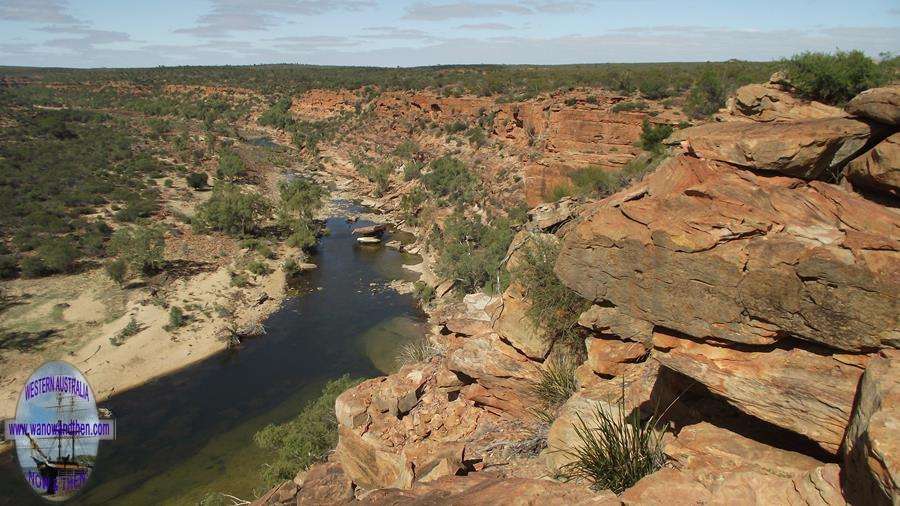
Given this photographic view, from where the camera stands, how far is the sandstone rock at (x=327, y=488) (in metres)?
10.9

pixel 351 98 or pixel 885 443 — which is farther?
pixel 351 98

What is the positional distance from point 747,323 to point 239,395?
23.0 m

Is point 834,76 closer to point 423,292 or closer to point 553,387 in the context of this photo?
point 553,387

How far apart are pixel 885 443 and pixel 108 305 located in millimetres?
34790

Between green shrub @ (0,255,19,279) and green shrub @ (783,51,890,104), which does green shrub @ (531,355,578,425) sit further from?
green shrub @ (0,255,19,279)

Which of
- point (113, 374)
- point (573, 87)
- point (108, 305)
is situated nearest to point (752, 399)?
point (113, 374)

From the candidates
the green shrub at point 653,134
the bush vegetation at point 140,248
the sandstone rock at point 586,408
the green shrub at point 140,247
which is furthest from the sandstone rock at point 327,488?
the green shrub at point 140,247

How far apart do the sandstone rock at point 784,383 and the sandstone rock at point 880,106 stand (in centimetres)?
294

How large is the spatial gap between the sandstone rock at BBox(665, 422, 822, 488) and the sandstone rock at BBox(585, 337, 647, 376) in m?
1.83

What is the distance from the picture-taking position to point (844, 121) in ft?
20.5

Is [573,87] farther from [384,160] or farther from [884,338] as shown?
[884,338]

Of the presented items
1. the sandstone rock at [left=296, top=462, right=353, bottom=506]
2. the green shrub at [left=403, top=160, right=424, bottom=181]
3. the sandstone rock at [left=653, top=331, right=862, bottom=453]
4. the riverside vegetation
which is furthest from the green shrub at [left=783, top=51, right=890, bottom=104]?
the green shrub at [left=403, top=160, right=424, bottom=181]

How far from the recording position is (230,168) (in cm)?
5584

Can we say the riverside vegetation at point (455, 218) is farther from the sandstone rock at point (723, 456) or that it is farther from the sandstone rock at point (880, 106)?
the sandstone rock at point (880, 106)
